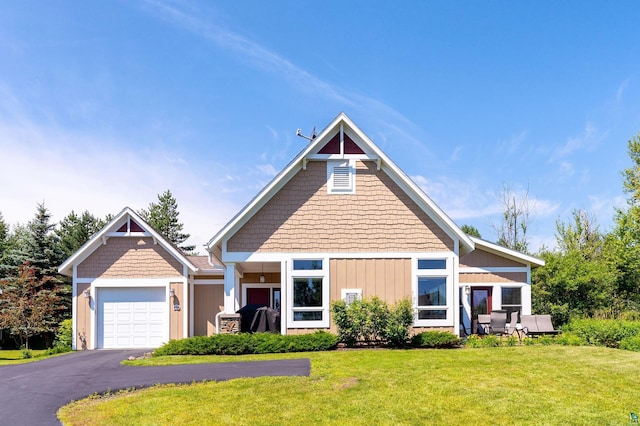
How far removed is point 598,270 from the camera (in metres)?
20.3

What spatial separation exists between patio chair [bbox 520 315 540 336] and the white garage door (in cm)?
1236

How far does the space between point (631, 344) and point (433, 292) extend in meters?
5.26

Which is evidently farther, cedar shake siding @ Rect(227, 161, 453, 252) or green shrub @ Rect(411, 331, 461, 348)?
cedar shake siding @ Rect(227, 161, 453, 252)

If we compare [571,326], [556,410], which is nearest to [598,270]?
[571,326]

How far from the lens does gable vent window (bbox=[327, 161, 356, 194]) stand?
50.0 feet

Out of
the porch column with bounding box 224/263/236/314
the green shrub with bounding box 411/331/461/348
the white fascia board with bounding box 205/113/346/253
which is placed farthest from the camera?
the porch column with bounding box 224/263/236/314

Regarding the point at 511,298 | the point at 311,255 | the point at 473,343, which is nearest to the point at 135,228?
the point at 311,255

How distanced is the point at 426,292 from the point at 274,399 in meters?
8.16

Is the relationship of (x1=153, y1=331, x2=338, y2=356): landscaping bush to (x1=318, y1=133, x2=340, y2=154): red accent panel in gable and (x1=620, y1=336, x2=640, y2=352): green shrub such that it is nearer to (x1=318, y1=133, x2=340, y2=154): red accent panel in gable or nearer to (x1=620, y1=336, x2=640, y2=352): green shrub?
(x1=318, y1=133, x2=340, y2=154): red accent panel in gable

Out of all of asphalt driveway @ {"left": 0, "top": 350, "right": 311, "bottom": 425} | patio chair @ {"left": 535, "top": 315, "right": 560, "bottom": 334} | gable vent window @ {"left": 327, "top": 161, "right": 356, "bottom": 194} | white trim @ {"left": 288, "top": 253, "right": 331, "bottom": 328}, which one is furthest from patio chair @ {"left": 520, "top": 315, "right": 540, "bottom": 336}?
asphalt driveway @ {"left": 0, "top": 350, "right": 311, "bottom": 425}

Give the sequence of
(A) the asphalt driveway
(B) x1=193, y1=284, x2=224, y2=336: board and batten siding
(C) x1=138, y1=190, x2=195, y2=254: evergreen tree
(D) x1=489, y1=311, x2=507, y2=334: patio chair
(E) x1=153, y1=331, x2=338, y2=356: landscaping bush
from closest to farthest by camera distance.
Answer: (A) the asphalt driveway
(E) x1=153, y1=331, x2=338, y2=356: landscaping bush
(D) x1=489, y1=311, x2=507, y2=334: patio chair
(B) x1=193, y1=284, x2=224, y2=336: board and batten siding
(C) x1=138, y1=190, x2=195, y2=254: evergreen tree

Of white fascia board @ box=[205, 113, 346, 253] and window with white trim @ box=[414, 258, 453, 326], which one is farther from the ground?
white fascia board @ box=[205, 113, 346, 253]

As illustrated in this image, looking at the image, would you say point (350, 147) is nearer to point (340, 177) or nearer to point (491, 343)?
point (340, 177)

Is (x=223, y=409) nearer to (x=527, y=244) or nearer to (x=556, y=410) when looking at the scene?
(x=556, y=410)
